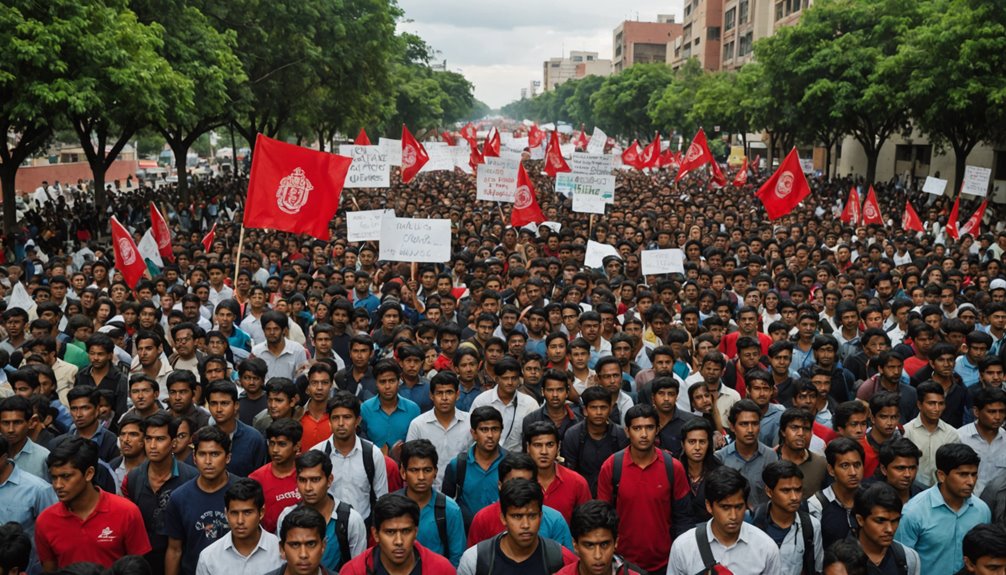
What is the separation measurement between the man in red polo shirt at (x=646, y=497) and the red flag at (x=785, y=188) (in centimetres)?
1084

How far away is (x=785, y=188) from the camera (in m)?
15.0

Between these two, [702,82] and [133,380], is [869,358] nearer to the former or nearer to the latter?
[133,380]

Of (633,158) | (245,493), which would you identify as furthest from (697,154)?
(245,493)

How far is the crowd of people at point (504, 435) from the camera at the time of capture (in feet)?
13.4

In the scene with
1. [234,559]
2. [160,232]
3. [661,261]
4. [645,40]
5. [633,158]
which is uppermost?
[645,40]

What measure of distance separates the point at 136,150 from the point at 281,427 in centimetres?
7029

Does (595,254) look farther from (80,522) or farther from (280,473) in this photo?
(80,522)

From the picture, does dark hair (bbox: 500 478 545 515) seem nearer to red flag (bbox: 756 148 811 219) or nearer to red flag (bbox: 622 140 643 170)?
red flag (bbox: 756 148 811 219)

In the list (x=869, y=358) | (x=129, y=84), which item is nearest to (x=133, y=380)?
(x=869, y=358)

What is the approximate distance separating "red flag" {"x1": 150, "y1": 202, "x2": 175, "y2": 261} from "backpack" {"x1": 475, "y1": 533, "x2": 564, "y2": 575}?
8826mm

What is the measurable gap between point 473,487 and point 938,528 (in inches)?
96.5

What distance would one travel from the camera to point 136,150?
2697 inches

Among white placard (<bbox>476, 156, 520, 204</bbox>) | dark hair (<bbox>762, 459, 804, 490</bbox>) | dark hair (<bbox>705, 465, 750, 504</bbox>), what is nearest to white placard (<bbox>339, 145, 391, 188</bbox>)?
white placard (<bbox>476, 156, 520, 204</bbox>)

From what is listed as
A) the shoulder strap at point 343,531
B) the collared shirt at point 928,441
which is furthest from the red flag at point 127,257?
the collared shirt at point 928,441
